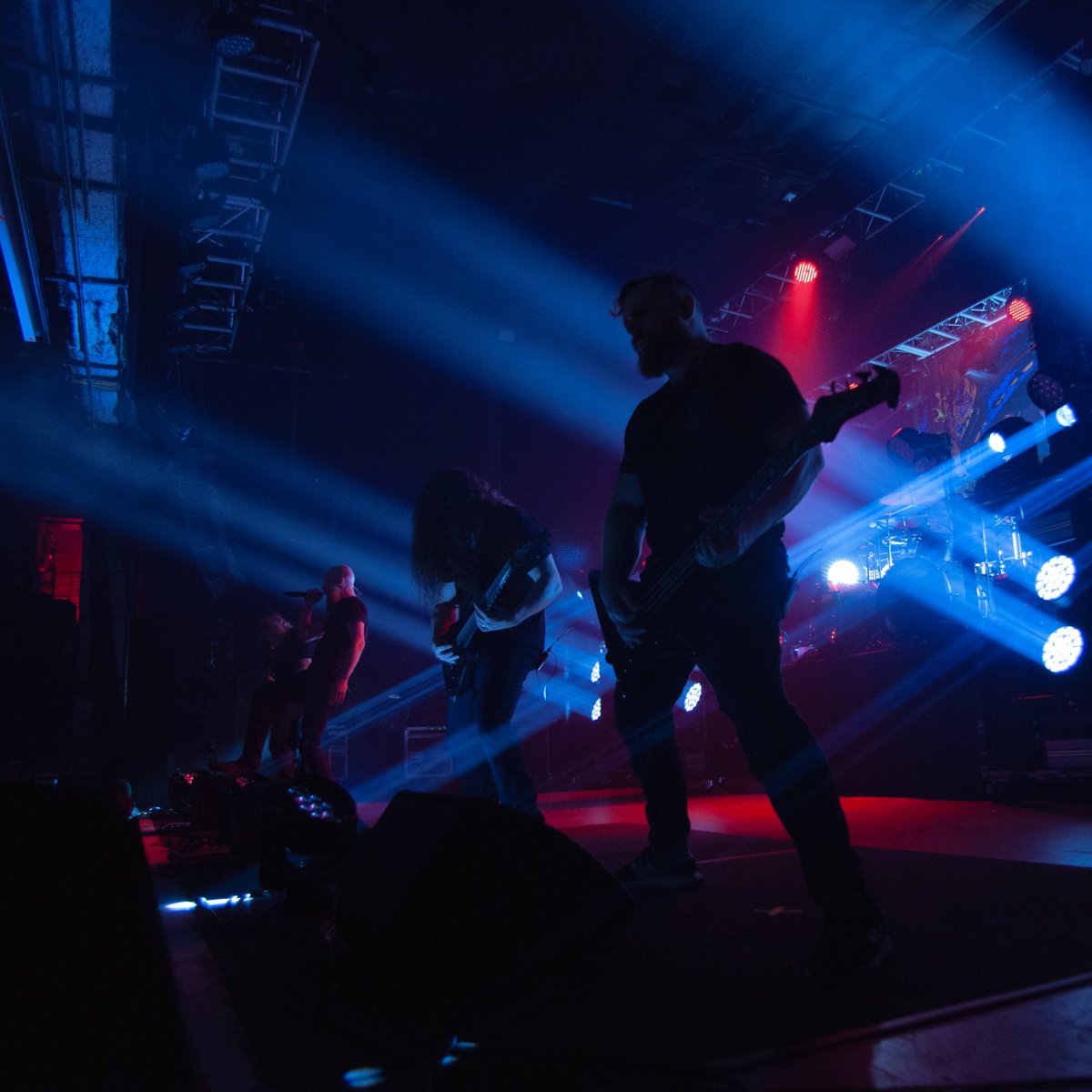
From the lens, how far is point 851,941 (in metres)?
1.37

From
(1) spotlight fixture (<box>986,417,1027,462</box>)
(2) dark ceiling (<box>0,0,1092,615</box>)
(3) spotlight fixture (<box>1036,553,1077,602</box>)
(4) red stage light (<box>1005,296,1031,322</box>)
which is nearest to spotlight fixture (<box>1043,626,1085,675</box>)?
(3) spotlight fixture (<box>1036,553,1077,602</box>)

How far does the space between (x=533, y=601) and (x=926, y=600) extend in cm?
344

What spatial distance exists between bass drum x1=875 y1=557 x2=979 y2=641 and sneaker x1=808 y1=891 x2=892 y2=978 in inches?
156

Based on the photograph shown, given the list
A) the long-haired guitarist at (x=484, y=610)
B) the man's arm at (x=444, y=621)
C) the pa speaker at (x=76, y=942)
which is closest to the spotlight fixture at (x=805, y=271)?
the long-haired guitarist at (x=484, y=610)

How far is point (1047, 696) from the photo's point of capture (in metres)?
4.48

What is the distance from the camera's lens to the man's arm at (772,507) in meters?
1.63

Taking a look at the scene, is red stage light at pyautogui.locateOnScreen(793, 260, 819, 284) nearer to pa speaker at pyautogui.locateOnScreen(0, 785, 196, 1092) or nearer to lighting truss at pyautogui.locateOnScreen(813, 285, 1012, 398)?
lighting truss at pyautogui.locateOnScreen(813, 285, 1012, 398)

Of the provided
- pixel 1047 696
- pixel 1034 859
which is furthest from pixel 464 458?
pixel 1034 859

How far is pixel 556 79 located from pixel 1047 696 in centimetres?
604

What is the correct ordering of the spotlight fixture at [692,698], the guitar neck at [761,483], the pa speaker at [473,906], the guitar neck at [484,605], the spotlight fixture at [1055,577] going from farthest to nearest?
1. the spotlight fixture at [692,698]
2. the spotlight fixture at [1055,577]
3. the guitar neck at [484,605]
4. the guitar neck at [761,483]
5. the pa speaker at [473,906]

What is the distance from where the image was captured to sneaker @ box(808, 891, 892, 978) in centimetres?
135

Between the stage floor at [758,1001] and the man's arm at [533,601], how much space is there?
1090 mm

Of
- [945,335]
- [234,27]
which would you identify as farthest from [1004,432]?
[945,335]

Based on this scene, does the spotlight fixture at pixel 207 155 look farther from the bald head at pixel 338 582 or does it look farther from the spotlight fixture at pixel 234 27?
the bald head at pixel 338 582
